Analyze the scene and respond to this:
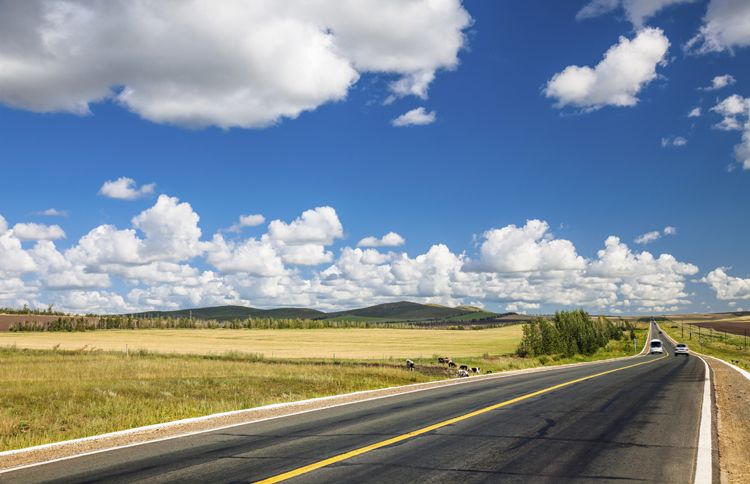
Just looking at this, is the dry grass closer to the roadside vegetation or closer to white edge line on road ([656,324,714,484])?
white edge line on road ([656,324,714,484])

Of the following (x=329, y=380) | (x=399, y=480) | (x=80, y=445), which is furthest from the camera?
(x=329, y=380)

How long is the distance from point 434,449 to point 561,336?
86326 millimetres

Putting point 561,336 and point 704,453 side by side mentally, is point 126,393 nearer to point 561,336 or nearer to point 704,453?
point 704,453

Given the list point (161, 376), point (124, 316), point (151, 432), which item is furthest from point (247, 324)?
point (151, 432)

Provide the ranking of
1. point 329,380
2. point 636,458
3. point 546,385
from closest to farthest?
point 636,458 < point 546,385 < point 329,380

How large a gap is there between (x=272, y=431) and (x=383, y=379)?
1517 cm

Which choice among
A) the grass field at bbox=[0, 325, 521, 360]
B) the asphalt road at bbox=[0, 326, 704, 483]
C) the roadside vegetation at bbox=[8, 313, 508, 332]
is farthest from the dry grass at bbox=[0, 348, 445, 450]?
the roadside vegetation at bbox=[8, 313, 508, 332]

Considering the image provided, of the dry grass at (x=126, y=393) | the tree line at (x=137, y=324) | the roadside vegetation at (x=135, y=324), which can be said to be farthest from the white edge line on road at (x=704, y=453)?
the tree line at (x=137, y=324)

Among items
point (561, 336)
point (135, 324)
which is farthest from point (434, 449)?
point (135, 324)

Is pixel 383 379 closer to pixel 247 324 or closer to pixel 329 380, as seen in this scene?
pixel 329 380

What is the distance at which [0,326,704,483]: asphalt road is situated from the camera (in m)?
7.52

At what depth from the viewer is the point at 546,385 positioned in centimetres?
2152

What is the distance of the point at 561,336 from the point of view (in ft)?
293

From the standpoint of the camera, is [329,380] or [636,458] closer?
[636,458]
